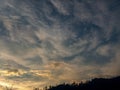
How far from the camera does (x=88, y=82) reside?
188 meters

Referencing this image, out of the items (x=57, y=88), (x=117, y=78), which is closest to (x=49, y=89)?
(x=57, y=88)

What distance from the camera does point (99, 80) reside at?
189250 mm

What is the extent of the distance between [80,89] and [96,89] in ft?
48.9

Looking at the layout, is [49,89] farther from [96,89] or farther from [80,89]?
[96,89]

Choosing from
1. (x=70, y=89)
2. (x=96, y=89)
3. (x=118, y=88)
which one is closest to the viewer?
(x=118, y=88)

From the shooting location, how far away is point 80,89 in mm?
180750

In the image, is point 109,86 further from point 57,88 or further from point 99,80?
point 57,88

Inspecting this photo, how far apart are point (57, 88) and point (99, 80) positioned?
33009 millimetres

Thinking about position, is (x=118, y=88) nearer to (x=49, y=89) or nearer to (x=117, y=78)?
(x=117, y=78)

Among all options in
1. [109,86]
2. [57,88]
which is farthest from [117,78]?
[57,88]

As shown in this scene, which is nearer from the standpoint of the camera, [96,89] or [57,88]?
[96,89]

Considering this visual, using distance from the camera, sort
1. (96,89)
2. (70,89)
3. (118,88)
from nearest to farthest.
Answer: (118,88) → (96,89) → (70,89)

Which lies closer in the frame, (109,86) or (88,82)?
(109,86)

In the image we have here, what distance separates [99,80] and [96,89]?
66.3ft
